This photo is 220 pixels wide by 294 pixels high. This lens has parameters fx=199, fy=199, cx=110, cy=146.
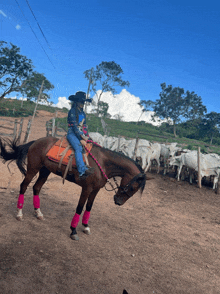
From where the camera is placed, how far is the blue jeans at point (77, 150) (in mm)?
4027

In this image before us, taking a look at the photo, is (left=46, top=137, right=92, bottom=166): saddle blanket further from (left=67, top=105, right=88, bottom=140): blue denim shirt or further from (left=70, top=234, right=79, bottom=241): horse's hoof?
(left=70, top=234, right=79, bottom=241): horse's hoof

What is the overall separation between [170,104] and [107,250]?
166 feet

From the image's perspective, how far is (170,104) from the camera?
50.5m

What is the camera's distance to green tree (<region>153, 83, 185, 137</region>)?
48694mm

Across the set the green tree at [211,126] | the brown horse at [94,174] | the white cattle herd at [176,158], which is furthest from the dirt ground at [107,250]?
the green tree at [211,126]

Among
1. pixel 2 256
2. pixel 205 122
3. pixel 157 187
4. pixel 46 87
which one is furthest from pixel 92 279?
pixel 205 122

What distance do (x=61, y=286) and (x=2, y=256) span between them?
1.09m

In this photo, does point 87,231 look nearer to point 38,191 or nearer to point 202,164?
point 38,191

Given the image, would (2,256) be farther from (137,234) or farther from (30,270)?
(137,234)

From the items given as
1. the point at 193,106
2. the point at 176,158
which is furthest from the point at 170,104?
the point at 176,158

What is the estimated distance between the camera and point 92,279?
9.89ft

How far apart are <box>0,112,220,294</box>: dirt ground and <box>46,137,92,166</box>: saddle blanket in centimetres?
150

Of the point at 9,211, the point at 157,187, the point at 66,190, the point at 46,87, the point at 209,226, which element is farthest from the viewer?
the point at 46,87

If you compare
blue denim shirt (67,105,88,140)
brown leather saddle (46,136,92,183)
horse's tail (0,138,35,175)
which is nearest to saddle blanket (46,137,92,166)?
brown leather saddle (46,136,92,183)
